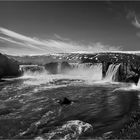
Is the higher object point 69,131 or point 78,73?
point 78,73

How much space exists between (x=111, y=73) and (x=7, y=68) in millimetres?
39241

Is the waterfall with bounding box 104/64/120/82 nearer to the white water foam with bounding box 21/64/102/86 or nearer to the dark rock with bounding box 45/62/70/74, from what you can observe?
the white water foam with bounding box 21/64/102/86

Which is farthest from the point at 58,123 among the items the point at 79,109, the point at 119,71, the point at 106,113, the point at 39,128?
the point at 119,71

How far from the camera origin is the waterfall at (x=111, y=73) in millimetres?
40438

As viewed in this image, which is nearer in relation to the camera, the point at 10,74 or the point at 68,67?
the point at 10,74

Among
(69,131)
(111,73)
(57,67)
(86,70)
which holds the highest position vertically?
(57,67)

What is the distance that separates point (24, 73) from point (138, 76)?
150 ft

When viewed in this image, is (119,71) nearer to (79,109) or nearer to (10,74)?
(79,109)

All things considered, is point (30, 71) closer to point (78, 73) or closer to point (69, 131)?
point (78, 73)

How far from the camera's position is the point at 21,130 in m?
11.7

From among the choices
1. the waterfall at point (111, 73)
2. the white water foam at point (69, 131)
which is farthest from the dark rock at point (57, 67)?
the white water foam at point (69, 131)

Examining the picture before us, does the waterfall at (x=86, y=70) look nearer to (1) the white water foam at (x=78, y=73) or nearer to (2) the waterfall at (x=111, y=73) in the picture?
(1) the white water foam at (x=78, y=73)

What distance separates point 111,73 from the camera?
42531 millimetres

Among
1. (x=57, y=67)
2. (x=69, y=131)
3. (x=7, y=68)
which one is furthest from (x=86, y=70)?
(x=69, y=131)
